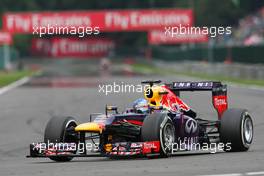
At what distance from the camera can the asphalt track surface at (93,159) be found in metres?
10.1

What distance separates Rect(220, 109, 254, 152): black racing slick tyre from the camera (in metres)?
12.5

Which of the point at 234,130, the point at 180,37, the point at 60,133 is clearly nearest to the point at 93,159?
the point at 60,133

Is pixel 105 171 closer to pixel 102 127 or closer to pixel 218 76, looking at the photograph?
pixel 102 127

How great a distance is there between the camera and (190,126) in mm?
12500

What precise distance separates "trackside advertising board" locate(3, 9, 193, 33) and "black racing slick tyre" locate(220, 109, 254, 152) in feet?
200

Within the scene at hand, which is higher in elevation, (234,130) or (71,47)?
(71,47)

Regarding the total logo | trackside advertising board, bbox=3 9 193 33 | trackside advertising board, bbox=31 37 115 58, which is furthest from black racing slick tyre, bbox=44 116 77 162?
trackside advertising board, bbox=31 37 115 58

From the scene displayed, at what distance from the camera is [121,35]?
352ft

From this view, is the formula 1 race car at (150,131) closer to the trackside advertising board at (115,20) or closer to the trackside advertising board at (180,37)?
the trackside advertising board at (180,37)

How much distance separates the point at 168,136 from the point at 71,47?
8748 centimetres

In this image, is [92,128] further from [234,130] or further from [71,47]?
[71,47]

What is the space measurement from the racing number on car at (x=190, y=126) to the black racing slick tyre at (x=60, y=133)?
1512mm

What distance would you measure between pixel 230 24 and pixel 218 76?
4545 centimetres

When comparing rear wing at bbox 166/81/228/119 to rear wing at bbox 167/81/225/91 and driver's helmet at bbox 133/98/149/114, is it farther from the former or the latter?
driver's helmet at bbox 133/98/149/114
